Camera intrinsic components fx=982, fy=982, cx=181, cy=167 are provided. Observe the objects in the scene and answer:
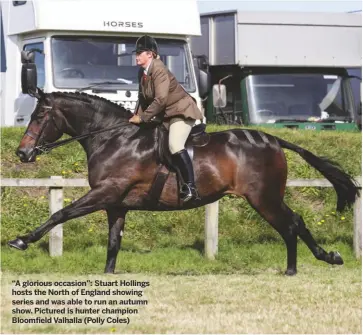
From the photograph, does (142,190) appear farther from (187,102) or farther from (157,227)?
(157,227)

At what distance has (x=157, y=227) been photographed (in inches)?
610

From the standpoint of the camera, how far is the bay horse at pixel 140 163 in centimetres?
1163

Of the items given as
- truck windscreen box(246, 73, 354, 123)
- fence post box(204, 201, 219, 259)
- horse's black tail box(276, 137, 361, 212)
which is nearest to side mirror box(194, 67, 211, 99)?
truck windscreen box(246, 73, 354, 123)

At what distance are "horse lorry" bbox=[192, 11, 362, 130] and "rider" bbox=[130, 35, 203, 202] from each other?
29.8 feet

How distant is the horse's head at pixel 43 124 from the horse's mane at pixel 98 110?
142 mm

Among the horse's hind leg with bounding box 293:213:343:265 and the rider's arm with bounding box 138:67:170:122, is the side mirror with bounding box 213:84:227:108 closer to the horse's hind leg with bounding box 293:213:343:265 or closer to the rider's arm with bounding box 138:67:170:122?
the horse's hind leg with bounding box 293:213:343:265

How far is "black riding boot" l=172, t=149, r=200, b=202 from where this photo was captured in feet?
37.8

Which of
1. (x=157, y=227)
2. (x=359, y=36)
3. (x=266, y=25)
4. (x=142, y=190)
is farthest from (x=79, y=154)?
(x=359, y=36)

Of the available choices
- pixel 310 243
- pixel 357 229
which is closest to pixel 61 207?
pixel 310 243

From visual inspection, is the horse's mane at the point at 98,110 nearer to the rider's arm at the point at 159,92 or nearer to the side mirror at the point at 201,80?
the rider's arm at the point at 159,92

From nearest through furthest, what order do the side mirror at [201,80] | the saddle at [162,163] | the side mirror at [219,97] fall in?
the saddle at [162,163] < the side mirror at [201,80] < the side mirror at [219,97]

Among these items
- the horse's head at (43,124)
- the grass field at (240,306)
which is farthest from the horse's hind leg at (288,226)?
the horse's head at (43,124)

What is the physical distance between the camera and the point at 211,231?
14.2 metres

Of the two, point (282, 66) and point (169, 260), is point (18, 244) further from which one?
point (282, 66)
